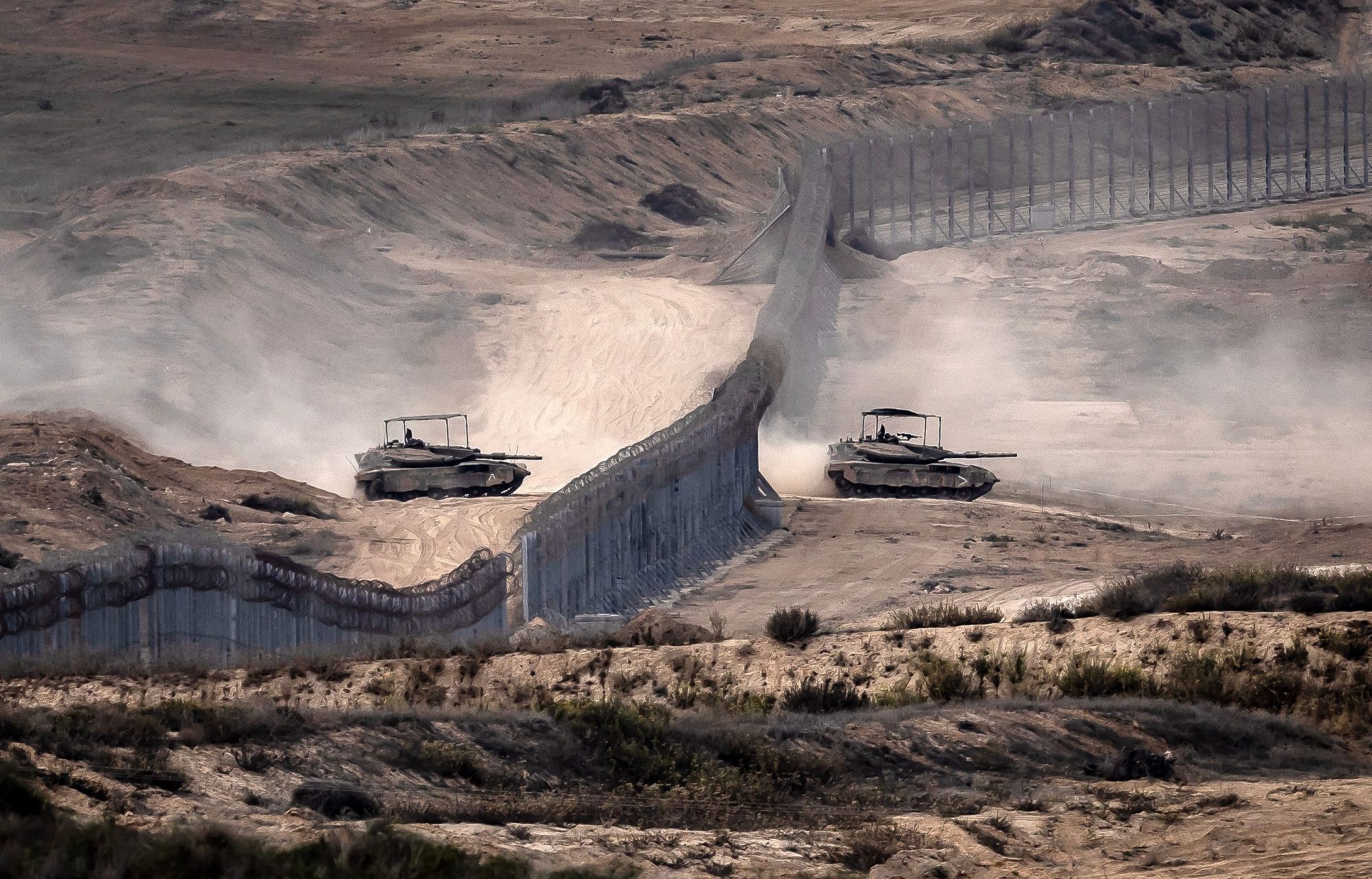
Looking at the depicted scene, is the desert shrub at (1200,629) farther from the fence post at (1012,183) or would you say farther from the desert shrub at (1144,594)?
the fence post at (1012,183)

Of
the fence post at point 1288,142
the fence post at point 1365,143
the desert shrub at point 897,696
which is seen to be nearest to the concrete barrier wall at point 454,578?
the desert shrub at point 897,696

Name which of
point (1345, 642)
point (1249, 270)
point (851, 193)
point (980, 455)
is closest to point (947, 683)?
point (1345, 642)

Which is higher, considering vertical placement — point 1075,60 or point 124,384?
point 1075,60

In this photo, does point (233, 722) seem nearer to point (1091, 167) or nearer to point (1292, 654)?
point (1292, 654)

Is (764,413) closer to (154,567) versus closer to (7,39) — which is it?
(154,567)

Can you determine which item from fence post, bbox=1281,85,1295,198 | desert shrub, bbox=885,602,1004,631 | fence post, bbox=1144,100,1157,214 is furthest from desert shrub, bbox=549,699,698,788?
fence post, bbox=1281,85,1295,198

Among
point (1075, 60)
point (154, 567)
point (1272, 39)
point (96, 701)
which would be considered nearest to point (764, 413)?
point (154, 567)

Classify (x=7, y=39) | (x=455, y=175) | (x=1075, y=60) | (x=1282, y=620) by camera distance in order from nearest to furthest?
(x=1282, y=620), (x=455, y=175), (x=7, y=39), (x=1075, y=60)
